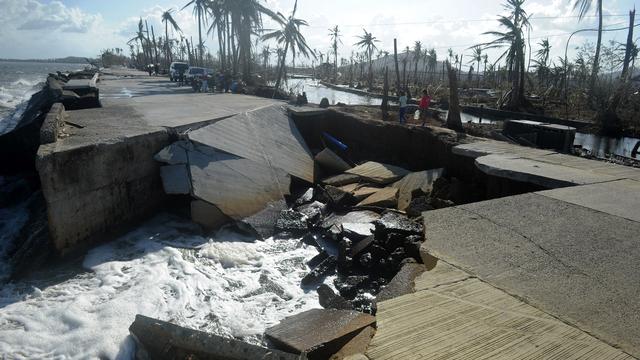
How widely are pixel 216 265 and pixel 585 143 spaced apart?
69.0 feet

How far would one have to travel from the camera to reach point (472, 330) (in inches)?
110

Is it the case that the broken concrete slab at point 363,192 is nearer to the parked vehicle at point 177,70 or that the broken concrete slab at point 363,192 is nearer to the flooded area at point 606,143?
the flooded area at point 606,143

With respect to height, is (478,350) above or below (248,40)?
below

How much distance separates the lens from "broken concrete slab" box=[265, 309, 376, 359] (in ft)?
12.9

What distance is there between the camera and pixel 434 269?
363 cm

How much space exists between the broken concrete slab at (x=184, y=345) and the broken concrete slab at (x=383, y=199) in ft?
17.7

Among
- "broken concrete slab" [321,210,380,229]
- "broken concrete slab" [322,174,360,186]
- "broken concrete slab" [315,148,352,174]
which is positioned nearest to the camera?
"broken concrete slab" [321,210,380,229]

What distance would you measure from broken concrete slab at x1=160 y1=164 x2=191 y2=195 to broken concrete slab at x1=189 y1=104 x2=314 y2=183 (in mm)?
1010

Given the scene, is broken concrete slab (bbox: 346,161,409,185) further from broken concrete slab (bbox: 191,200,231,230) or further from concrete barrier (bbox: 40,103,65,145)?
concrete barrier (bbox: 40,103,65,145)

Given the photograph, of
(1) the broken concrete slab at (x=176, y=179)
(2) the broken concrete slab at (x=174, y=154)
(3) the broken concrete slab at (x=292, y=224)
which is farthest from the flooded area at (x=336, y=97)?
(1) the broken concrete slab at (x=176, y=179)

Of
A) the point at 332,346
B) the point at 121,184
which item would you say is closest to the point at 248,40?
the point at 121,184

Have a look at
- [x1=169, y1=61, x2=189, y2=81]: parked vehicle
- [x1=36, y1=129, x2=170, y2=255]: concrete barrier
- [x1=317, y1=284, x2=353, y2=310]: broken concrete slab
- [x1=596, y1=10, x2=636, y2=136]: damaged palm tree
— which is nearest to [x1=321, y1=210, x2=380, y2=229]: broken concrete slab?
[x1=317, y1=284, x2=353, y2=310]: broken concrete slab

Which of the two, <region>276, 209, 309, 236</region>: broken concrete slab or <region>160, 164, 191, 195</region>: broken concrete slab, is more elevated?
<region>160, 164, 191, 195</region>: broken concrete slab

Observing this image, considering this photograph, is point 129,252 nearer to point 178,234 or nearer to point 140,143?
point 178,234
